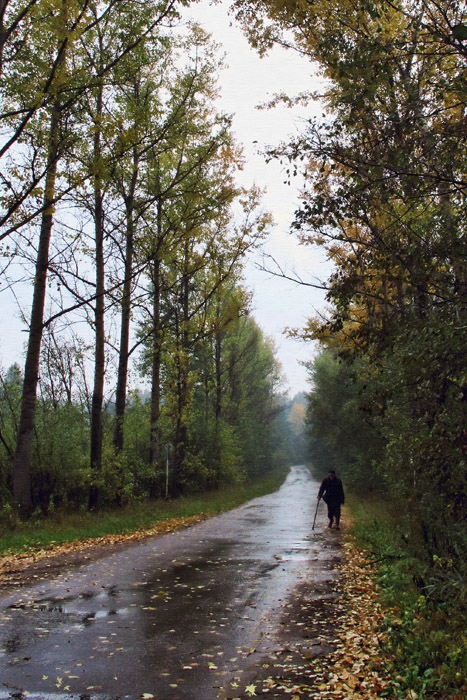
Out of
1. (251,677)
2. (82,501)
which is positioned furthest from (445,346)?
(82,501)

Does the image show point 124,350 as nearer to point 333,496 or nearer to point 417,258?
point 333,496

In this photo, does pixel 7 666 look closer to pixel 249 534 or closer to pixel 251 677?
pixel 251 677

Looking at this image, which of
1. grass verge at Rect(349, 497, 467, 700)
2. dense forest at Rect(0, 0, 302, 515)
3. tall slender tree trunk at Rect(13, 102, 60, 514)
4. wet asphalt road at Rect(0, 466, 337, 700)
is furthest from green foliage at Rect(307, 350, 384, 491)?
grass verge at Rect(349, 497, 467, 700)

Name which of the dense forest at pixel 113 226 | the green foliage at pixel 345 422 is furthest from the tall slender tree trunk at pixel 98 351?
the green foliage at pixel 345 422

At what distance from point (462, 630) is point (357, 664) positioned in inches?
39.5

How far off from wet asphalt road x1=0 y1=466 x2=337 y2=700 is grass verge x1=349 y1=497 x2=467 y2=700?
1.24 m

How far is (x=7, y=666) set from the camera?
4758 mm

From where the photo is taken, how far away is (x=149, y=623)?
618 cm

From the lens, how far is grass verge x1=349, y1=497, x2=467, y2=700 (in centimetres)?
437

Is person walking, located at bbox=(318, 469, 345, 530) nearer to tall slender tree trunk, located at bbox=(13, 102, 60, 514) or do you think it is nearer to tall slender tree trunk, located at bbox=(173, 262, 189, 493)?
tall slender tree trunk, located at bbox=(173, 262, 189, 493)

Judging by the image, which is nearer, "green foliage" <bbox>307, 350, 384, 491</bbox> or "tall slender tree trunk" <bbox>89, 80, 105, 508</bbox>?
"tall slender tree trunk" <bbox>89, 80, 105, 508</bbox>

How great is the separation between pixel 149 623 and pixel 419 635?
2.79m

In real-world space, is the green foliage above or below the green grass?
above

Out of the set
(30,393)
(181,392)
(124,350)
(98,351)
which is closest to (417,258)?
(30,393)
